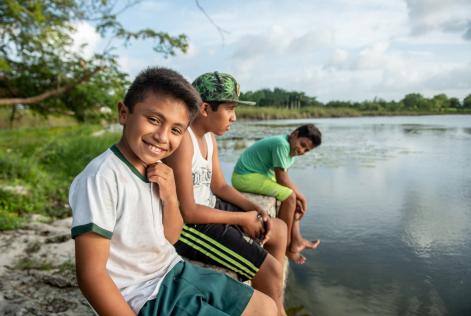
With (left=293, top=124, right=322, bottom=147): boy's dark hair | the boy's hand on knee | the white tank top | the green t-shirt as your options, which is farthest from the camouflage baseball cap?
(left=293, top=124, right=322, bottom=147): boy's dark hair

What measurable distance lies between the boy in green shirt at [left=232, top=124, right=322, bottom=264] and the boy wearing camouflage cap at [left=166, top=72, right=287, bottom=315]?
4.15ft

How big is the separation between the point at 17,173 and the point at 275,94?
6194 centimetres

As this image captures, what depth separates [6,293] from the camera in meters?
2.12

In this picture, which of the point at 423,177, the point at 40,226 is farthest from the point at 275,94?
the point at 40,226

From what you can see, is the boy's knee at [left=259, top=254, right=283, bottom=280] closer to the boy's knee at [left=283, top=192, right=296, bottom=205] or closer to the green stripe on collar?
the green stripe on collar

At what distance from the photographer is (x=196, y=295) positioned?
1307 mm

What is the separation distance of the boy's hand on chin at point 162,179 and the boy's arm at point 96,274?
0.87 ft

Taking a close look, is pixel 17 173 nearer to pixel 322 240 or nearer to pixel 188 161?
pixel 322 240

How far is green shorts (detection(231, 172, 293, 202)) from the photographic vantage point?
11.4 feet

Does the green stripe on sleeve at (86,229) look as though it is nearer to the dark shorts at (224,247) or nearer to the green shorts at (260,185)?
the dark shorts at (224,247)

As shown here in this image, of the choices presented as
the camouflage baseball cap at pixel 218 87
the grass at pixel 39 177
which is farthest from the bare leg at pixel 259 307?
the grass at pixel 39 177

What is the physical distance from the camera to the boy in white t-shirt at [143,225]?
1.12 metres

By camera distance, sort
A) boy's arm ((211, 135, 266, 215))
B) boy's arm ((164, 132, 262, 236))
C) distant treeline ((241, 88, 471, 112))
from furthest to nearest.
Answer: distant treeline ((241, 88, 471, 112))
boy's arm ((211, 135, 266, 215))
boy's arm ((164, 132, 262, 236))

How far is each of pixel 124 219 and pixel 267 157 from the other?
260cm
